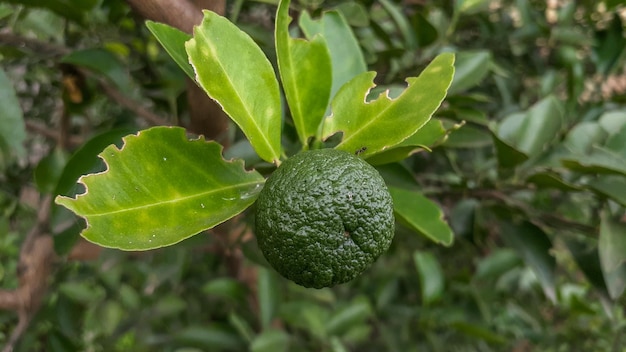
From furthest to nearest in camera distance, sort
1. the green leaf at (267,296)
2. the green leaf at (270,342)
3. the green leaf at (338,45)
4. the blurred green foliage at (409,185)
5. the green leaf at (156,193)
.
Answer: the green leaf at (267,296) < the green leaf at (270,342) < the blurred green foliage at (409,185) < the green leaf at (338,45) < the green leaf at (156,193)

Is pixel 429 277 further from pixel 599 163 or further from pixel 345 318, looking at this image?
pixel 599 163

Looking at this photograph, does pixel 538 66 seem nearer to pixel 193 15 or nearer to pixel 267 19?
pixel 267 19

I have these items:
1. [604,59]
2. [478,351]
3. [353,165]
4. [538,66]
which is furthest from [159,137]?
[478,351]

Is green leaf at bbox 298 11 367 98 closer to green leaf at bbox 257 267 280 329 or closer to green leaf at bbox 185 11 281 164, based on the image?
green leaf at bbox 185 11 281 164

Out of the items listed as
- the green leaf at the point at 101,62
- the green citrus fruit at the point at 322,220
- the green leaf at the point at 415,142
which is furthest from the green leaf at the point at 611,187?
the green leaf at the point at 101,62

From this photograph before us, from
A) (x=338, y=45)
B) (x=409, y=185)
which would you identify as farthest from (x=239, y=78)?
(x=409, y=185)

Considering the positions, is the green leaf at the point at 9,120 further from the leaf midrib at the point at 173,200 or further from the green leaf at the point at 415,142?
the green leaf at the point at 415,142
